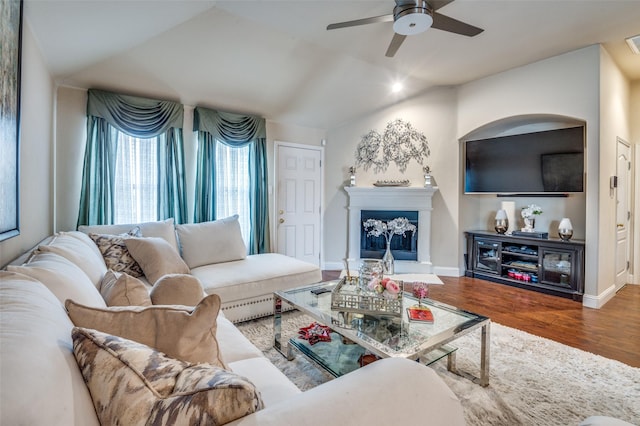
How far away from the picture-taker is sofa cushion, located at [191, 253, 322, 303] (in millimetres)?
2613

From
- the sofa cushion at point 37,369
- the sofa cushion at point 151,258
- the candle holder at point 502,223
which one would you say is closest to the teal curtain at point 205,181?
the sofa cushion at point 151,258

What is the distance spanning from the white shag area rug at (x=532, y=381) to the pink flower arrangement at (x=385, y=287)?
66 cm

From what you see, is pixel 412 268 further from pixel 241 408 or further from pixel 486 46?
pixel 241 408

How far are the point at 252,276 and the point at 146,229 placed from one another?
117cm

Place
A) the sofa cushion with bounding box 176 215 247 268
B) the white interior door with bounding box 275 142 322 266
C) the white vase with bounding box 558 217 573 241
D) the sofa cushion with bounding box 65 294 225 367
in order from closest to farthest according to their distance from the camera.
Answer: the sofa cushion with bounding box 65 294 225 367, the sofa cushion with bounding box 176 215 247 268, the white vase with bounding box 558 217 573 241, the white interior door with bounding box 275 142 322 266

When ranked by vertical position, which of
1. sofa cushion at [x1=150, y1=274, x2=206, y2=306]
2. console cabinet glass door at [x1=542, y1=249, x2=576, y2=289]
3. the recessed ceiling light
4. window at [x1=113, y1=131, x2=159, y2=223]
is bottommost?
console cabinet glass door at [x1=542, y1=249, x2=576, y2=289]

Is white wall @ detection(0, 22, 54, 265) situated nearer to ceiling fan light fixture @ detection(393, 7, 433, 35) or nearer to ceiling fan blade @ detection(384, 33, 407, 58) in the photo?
ceiling fan light fixture @ detection(393, 7, 433, 35)

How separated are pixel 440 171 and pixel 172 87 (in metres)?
3.85

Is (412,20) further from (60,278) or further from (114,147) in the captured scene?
(114,147)

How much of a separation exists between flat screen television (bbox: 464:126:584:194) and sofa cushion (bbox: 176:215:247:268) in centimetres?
347

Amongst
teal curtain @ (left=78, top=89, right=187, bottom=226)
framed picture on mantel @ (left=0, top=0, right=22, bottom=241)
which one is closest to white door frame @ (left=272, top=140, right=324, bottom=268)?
teal curtain @ (left=78, top=89, right=187, bottom=226)

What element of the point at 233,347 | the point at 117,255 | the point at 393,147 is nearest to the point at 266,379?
the point at 233,347

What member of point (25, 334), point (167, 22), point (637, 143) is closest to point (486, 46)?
point (637, 143)

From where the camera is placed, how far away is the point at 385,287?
189 centimetres
